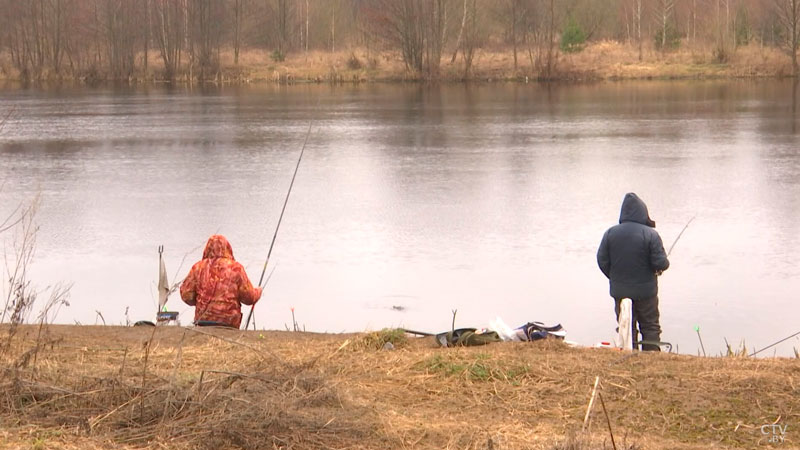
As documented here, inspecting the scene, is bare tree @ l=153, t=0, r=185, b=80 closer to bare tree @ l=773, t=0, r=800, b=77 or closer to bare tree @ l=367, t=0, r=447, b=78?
bare tree @ l=367, t=0, r=447, b=78

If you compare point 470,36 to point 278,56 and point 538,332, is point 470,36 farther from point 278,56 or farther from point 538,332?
point 538,332

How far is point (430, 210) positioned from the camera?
1381 centimetres

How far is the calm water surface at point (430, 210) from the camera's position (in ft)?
31.1

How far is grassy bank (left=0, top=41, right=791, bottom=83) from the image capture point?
47281mm

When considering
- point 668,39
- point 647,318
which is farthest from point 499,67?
point 647,318

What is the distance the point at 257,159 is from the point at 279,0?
4282cm

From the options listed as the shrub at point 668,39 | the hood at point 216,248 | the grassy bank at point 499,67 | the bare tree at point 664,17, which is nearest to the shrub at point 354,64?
the grassy bank at point 499,67

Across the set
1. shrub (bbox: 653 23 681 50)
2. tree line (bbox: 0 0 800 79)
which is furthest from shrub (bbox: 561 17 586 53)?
shrub (bbox: 653 23 681 50)

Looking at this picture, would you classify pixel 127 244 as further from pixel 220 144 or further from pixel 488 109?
pixel 488 109

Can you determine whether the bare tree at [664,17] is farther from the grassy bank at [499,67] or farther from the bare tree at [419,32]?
the bare tree at [419,32]

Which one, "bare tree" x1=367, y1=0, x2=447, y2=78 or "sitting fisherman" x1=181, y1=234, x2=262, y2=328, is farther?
"bare tree" x1=367, y1=0, x2=447, y2=78

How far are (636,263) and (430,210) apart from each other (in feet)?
22.1

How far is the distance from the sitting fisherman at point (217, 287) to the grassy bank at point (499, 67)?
41.7 meters

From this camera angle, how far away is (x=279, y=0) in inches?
2389
